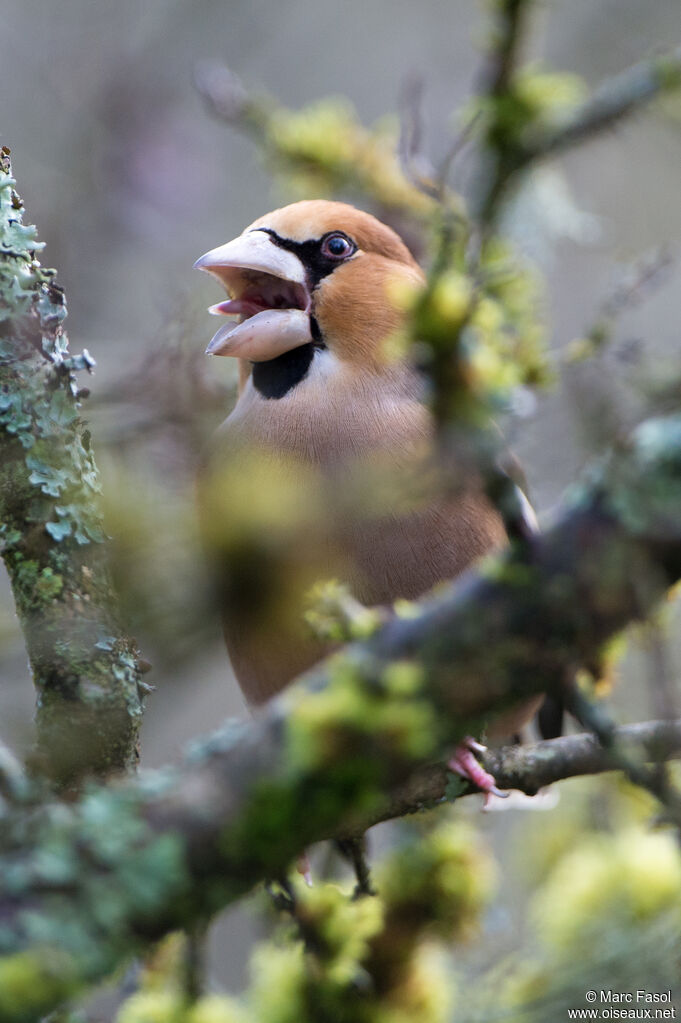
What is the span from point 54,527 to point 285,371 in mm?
1053

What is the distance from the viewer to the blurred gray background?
3316mm

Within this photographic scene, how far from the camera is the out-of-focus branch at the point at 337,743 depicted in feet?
3.34

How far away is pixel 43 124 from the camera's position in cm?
582

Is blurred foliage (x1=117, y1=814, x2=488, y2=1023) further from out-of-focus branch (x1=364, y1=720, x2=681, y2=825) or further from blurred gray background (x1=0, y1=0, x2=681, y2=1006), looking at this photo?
blurred gray background (x1=0, y1=0, x2=681, y2=1006)

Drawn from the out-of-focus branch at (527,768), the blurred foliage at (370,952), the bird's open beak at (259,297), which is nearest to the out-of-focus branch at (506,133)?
the out-of-focus branch at (527,768)

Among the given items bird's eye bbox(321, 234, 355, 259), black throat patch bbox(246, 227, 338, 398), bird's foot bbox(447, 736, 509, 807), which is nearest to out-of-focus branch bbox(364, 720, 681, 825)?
bird's foot bbox(447, 736, 509, 807)

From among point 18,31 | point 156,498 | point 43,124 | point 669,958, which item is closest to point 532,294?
point 669,958

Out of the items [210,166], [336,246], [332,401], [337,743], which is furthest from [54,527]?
[210,166]

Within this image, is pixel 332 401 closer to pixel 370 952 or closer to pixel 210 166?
pixel 370 952

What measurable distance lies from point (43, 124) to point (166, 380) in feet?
13.1

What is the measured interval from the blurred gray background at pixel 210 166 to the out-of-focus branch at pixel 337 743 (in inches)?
37.5

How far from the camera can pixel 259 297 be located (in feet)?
9.15

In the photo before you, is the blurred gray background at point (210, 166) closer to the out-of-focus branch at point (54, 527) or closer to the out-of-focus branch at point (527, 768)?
the out-of-focus branch at point (54, 527)

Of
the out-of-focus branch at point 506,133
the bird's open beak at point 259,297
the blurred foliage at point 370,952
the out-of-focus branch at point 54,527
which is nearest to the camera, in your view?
the out-of-focus branch at point 506,133
